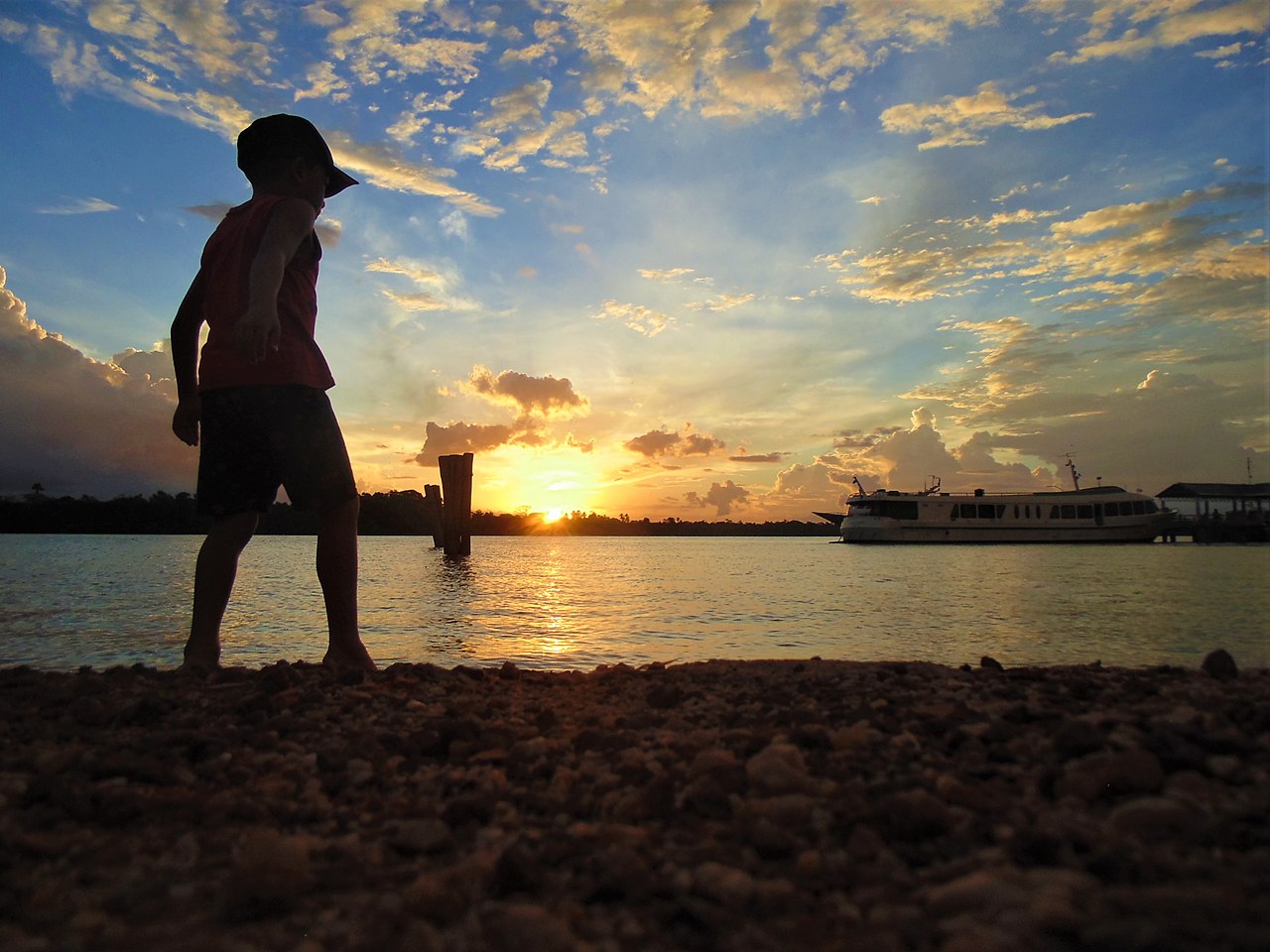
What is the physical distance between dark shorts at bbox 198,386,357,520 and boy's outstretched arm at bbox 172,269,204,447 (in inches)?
11.9

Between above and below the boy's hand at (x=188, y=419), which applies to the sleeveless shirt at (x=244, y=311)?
above

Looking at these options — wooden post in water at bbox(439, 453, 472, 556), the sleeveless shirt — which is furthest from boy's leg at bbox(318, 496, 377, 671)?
wooden post in water at bbox(439, 453, 472, 556)

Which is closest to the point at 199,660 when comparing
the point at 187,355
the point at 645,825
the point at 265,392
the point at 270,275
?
the point at 265,392

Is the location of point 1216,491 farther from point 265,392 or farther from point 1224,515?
point 265,392

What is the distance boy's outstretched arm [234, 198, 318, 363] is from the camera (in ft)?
10.4

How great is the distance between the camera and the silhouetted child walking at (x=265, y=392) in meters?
3.59

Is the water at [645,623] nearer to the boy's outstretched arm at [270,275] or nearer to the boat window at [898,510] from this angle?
the boy's outstretched arm at [270,275]

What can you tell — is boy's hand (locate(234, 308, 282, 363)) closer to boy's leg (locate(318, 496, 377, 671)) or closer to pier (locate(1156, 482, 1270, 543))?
boy's leg (locate(318, 496, 377, 671))

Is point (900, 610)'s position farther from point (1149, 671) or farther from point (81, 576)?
point (81, 576)

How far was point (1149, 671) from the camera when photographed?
4.05m

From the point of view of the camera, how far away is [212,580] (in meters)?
3.63

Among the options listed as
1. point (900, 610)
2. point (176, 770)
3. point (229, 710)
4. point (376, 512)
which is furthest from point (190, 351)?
point (376, 512)

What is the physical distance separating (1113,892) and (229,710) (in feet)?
9.64

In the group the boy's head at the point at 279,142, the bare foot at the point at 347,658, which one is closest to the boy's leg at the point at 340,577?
the bare foot at the point at 347,658
